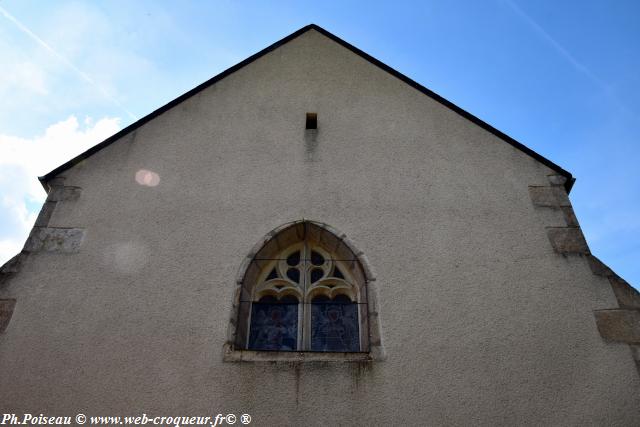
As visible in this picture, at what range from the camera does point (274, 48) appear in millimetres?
6148

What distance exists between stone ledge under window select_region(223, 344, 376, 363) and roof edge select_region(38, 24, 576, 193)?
8.83 feet

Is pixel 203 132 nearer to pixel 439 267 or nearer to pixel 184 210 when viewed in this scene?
pixel 184 210

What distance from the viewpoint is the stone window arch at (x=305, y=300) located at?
12.1 ft

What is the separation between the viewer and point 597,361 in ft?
11.4

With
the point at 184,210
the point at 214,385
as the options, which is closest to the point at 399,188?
the point at 184,210

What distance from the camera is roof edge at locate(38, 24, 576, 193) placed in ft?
15.6

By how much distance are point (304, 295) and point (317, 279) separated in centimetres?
22

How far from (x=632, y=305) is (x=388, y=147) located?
2535 millimetres

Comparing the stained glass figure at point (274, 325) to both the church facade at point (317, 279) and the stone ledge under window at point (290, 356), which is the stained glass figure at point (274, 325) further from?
the stone ledge under window at point (290, 356)

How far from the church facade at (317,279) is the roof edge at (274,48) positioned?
27 mm

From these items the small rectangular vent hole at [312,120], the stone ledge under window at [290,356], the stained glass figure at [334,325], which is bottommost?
the stone ledge under window at [290,356]

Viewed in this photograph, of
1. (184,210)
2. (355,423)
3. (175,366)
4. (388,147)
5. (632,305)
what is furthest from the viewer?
(388,147)

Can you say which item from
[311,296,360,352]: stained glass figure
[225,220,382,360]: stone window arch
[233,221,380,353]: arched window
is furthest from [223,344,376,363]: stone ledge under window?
[311,296,360,352]: stained glass figure

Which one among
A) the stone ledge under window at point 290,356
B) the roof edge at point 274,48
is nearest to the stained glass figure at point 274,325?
the stone ledge under window at point 290,356
